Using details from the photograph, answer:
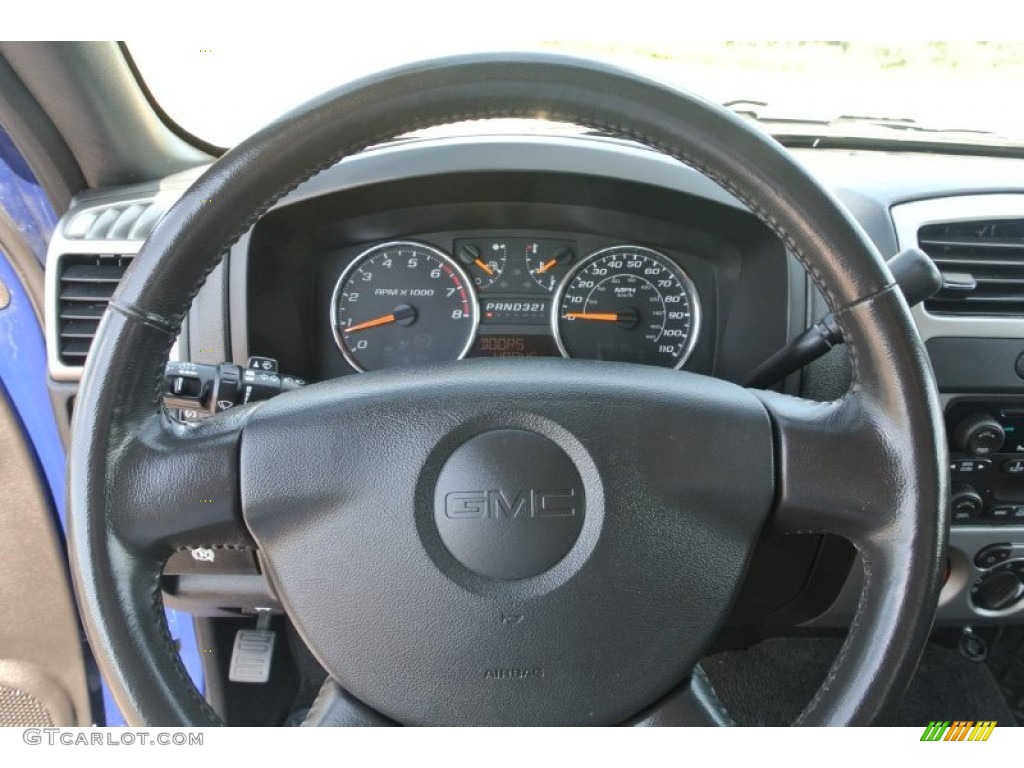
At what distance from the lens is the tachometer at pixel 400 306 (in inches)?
67.8

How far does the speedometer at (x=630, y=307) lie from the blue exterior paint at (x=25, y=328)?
966 mm

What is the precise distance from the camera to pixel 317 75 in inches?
62.7

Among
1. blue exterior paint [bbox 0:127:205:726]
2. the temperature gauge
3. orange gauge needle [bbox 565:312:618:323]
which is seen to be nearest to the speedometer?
orange gauge needle [bbox 565:312:618:323]

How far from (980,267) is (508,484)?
108 cm

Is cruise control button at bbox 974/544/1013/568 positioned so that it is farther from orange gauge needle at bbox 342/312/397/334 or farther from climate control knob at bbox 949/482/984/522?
orange gauge needle at bbox 342/312/397/334

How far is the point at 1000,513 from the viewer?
5.34ft

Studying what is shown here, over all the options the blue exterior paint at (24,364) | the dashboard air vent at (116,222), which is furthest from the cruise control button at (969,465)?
the blue exterior paint at (24,364)

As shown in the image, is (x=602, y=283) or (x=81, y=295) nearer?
(x=81, y=295)

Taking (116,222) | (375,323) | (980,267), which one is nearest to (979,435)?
(980,267)

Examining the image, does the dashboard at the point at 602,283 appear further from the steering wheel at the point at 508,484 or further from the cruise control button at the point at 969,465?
the steering wheel at the point at 508,484

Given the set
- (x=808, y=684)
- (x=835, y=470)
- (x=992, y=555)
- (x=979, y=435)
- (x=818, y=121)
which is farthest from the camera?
(x=808, y=684)

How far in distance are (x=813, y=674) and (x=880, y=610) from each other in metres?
1.38

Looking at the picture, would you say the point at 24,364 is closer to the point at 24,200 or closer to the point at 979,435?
the point at 24,200

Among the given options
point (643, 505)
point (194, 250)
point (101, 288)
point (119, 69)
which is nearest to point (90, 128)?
point (119, 69)
